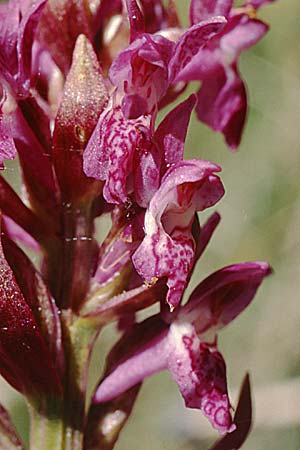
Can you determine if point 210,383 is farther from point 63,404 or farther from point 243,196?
point 243,196

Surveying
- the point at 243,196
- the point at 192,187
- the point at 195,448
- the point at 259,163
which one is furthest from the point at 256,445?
the point at 192,187

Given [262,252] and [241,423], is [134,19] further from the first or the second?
[262,252]

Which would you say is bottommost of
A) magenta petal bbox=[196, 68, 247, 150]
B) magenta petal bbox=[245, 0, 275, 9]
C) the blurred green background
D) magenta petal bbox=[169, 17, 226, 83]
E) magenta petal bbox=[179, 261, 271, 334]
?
the blurred green background

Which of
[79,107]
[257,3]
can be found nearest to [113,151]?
[79,107]

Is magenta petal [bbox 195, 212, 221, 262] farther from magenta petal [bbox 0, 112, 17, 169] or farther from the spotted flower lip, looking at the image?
magenta petal [bbox 0, 112, 17, 169]

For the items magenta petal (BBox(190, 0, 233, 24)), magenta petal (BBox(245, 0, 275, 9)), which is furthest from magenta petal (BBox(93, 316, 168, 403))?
magenta petal (BBox(245, 0, 275, 9))

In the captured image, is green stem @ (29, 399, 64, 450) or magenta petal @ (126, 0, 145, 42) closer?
magenta petal @ (126, 0, 145, 42)

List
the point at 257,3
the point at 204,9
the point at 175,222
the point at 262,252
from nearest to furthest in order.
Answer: the point at 175,222, the point at 204,9, the point at 257,3, the point at 262,252
